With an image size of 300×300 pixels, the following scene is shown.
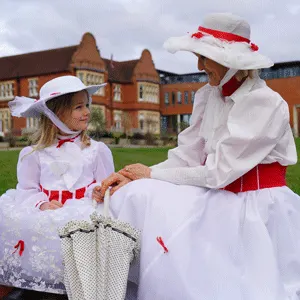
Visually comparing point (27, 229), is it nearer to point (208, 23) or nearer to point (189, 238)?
point (189, 238)

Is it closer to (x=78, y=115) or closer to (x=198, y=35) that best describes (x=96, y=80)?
(x=78, y=115)

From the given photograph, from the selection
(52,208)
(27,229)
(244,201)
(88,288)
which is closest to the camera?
(88,288)

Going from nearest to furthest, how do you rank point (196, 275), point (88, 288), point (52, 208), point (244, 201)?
point (88, 288)
point (196, 275)
point (244, 201)
point (52, 208)

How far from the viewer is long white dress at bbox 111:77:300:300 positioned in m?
2.64

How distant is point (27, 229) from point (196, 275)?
0.96 m

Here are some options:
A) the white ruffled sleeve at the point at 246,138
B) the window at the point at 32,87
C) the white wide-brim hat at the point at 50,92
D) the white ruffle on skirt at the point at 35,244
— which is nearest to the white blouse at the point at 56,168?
the white wide-brim hat at the point at 50,92

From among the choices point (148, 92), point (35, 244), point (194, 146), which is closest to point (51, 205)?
point (35, 244)

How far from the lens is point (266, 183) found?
2.89 m

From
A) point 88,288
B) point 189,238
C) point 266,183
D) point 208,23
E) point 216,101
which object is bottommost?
point 88,288

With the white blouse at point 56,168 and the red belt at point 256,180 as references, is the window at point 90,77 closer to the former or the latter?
the white blouse at point 56,168

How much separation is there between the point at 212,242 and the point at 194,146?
28.1 inches

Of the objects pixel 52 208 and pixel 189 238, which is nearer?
pixel 189 238

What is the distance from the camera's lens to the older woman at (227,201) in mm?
2650

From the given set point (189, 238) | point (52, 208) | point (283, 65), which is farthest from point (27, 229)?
point (283, 65)
